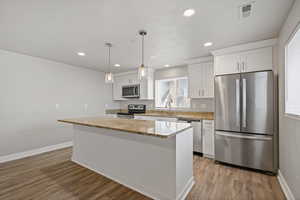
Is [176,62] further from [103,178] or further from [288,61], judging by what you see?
[103,178]

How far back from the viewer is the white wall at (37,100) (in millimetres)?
2932

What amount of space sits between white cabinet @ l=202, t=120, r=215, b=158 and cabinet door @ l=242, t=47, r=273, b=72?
4.36ft

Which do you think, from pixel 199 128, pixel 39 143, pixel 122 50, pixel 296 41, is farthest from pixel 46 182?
pixel 296 41

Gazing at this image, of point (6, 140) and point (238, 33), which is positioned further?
point (6, 140)

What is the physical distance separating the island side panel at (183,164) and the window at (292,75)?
4.59 ft

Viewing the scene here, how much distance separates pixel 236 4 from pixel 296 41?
96 centimetres

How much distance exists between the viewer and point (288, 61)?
188 cm

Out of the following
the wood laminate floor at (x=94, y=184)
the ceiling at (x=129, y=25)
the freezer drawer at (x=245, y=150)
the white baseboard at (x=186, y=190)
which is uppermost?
the ceiling at (x=129, y=25)

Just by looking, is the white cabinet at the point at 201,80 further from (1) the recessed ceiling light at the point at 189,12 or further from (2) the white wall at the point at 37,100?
(2) the white wall at the point at 37,100

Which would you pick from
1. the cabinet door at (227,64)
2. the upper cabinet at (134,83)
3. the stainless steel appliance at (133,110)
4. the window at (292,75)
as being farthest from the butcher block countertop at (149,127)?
the stainless steel appliance at (133,110)

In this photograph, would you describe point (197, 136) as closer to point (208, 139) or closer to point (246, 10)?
point (208, 139)

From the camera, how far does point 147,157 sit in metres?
1.84

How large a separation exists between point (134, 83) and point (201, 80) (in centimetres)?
234

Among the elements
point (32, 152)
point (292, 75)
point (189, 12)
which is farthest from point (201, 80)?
point (32, 152)
